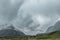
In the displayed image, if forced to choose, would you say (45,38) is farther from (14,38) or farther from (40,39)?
(14,38)

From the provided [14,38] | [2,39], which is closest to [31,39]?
[14,38]

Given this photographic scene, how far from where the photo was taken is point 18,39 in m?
30.6

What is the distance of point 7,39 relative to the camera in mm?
30953

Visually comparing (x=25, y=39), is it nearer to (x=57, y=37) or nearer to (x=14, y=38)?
(x=14, y=38)

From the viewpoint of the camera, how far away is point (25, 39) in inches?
1200

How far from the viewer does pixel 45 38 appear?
30969 mm

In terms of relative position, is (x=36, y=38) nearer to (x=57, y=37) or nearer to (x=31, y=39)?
(x=31, y=39)

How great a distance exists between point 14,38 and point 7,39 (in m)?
1.40

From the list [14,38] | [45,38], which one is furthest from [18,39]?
[45,38]

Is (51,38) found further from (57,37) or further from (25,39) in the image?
(25,39)

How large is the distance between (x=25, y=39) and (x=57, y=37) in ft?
19.7

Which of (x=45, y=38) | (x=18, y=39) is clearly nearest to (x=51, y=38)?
(x=45, y=38)

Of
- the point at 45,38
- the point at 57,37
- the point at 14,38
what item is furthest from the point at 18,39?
the point at 57,37

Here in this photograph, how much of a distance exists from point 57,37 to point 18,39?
24.0 ft
